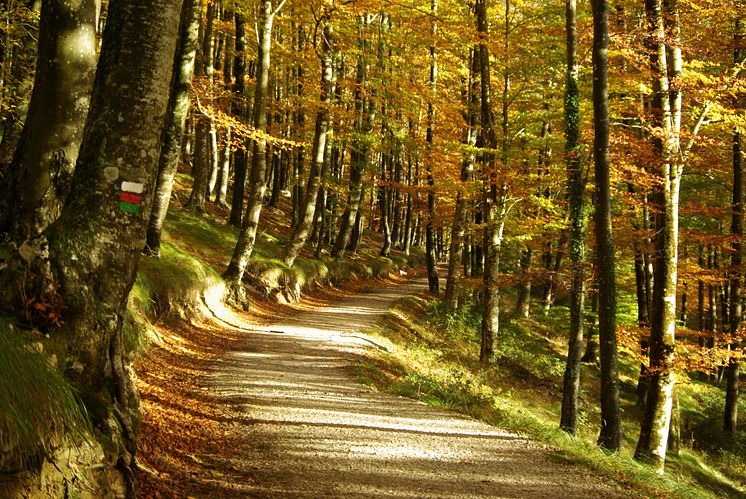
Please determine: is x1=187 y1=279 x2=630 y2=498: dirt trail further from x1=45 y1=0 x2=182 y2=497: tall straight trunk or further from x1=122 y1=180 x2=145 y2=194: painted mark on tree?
x1=122 y1=180 x2=145 y2=194: painted mark on tree

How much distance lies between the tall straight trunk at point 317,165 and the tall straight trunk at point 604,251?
9.93m

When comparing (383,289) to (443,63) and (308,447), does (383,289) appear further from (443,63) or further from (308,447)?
(308,447)

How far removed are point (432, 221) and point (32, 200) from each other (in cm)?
2014

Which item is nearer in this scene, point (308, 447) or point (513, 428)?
point (308, 447)

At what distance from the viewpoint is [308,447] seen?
20.1ft

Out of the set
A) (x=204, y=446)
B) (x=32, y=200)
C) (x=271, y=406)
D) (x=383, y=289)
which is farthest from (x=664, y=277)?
(x=383, y=289)

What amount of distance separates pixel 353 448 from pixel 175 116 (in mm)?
7727

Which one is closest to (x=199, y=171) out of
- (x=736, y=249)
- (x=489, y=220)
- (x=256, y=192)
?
(x=256, y=192)

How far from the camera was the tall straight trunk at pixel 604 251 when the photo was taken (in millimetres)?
10141

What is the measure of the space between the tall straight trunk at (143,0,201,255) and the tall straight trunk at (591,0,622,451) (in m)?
7.49

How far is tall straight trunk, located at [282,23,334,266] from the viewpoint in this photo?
18938 millimetres

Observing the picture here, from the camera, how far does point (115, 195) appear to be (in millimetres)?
4102

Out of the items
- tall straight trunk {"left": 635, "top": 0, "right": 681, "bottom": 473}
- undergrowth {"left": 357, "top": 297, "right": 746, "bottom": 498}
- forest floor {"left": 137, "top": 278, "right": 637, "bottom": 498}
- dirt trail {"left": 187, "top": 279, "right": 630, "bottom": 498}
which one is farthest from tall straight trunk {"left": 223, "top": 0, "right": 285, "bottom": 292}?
tall straight trunk {"left": 635, "top": 0, "right": 681, "bottom": 473}

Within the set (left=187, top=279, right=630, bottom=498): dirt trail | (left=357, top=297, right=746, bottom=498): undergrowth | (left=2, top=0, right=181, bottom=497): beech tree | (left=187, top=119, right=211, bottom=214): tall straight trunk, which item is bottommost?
(left=357, top=297, right=746, bottom=498): undergrowth
